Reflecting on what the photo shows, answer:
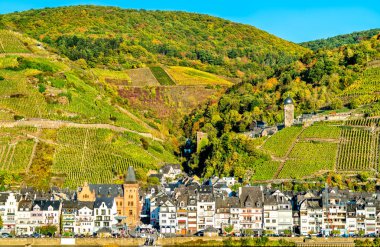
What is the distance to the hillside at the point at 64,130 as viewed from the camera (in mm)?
111375

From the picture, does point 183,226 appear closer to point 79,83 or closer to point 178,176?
point 178,176

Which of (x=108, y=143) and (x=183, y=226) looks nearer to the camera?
(x=183, y=226)

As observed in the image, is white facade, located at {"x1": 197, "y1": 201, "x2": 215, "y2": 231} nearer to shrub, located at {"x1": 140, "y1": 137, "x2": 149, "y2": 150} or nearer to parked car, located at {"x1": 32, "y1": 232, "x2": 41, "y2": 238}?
parked car, located at {"x1": 32, "y1": 232, "x2": 41, "y2": 238}

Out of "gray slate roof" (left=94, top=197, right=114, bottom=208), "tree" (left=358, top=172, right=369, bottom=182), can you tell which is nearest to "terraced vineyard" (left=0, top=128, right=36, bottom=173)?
"gray slate roof" (left=94, top=197, right=114, bottom=208)

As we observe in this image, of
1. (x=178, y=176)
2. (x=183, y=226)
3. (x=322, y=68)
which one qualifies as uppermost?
(x=322, y=68)

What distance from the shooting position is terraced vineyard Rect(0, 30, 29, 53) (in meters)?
153

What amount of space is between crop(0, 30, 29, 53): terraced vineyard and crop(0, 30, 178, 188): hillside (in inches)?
8.2

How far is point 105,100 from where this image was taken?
14425 centimetres

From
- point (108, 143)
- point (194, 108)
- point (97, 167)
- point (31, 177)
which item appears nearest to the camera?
point (31, 177)

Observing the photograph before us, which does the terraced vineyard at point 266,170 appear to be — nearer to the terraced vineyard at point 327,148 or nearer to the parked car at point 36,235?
the terraced vineyard at point 327,148

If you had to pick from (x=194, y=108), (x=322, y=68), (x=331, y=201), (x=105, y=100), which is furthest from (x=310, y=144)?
(x=194, y=108)

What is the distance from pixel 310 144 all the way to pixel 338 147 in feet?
14.6

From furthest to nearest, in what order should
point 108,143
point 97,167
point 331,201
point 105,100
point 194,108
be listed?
1. point 194,108
2. point 105,100
3. point 108,143
4. point 97,167
5. point 331,201

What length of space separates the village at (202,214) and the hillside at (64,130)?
1315 centimetres
